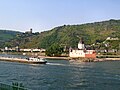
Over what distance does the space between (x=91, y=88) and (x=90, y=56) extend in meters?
111

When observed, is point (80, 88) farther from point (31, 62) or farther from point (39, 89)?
point (31, 62)

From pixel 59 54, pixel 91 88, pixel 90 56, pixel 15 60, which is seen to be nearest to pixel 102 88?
pixel 91 88

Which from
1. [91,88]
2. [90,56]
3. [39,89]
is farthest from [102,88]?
[90,56]

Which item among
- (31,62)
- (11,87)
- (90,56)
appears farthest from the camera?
(90,56)

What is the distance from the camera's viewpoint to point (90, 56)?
151 meters

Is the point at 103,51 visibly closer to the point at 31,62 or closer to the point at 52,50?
the point at 52,50

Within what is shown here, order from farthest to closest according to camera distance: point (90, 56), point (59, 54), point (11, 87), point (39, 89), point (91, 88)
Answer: point (59, 54), point (90, 56), point (91, 88), point (39, 89), point (11, 87)

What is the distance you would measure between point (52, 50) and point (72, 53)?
45.7 feet

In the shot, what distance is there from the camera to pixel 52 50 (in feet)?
546

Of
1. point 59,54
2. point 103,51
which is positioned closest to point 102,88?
point 59,54

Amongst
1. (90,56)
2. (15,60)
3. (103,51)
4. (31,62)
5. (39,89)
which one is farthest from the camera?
(103,51)

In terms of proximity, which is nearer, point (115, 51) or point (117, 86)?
point (117, 86)

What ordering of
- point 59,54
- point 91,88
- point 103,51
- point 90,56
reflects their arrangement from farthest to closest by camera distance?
1. point 103,51
2. point 59,54
3. point 90,56
4. point 91,88

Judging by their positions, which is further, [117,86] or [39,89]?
[117,86]
